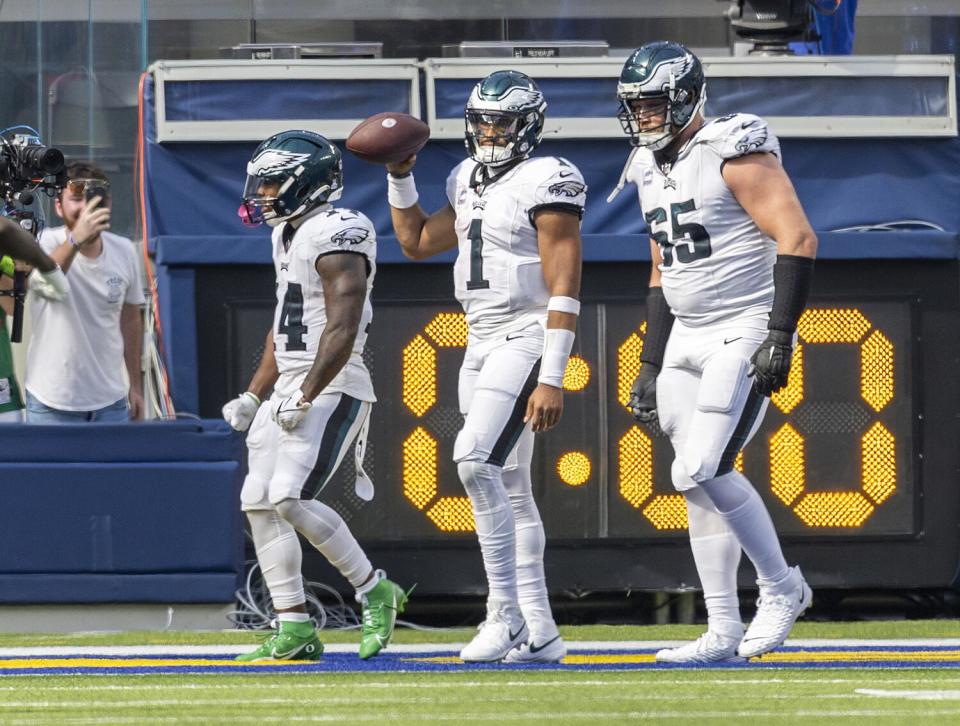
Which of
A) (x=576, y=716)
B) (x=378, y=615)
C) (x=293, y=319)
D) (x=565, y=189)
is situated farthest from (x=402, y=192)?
(x=576, y=716)

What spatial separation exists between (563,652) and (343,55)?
3.28m

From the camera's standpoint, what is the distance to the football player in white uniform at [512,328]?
5.86 meters

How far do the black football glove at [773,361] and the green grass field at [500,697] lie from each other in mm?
812

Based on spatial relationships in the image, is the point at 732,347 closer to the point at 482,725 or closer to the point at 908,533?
the point at 482,725

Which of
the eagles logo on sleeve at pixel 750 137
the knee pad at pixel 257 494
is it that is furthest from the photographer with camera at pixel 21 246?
the eagles logo on sleeve at pixel 750 137

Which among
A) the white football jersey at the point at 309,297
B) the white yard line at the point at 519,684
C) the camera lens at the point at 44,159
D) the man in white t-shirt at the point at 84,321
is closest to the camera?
the white yard line at the point at 519,684

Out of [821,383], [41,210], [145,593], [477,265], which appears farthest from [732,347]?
[41,210]

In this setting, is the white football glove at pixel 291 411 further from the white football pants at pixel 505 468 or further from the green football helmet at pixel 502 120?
the green football helmet at pixel 502 120

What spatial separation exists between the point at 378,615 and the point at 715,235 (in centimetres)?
167

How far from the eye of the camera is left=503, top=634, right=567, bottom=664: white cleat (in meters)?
5.88

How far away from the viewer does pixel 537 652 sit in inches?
233

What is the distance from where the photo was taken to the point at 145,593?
7559mm

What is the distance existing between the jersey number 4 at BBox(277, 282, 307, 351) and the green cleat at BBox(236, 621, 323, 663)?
896 mm

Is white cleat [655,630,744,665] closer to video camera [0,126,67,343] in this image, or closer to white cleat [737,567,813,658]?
white cleat [737,567,813,658]
